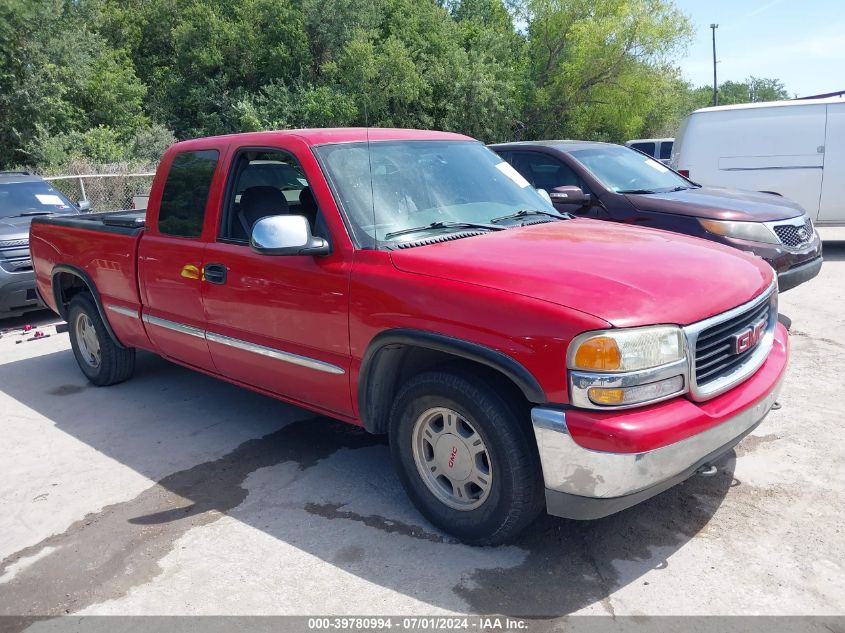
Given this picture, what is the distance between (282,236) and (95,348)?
132 inches

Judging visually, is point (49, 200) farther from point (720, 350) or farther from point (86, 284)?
point (720, 350)

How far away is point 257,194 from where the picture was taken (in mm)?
4512

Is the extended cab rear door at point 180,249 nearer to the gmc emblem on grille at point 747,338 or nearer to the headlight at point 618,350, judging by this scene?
the headlight at point 618,350

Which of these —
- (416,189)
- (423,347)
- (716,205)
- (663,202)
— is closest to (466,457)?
(423,347)

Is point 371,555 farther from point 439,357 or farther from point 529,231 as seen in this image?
point 529,231

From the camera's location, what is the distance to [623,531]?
3418mm

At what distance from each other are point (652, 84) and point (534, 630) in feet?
117

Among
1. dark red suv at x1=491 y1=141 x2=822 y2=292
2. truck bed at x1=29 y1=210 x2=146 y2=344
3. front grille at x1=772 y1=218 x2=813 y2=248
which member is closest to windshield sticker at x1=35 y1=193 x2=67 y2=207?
truck bed at x1=29 y1=210 x2=146 y2=344

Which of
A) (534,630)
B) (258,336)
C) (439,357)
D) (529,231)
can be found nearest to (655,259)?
(529,231)

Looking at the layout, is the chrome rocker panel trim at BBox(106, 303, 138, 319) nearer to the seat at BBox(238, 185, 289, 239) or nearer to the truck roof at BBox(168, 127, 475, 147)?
the seat at BBox(238, 185, 289, 239)

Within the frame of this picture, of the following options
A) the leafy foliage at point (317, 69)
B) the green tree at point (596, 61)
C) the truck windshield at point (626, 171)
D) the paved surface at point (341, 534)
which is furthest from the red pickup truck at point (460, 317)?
the green tree at point (596, 61)

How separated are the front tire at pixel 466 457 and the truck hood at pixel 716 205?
13.7 ft

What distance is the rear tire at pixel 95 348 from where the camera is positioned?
5.89m

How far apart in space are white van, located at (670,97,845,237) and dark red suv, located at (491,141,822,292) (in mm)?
3110
